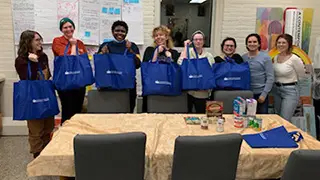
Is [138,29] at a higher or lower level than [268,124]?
higher

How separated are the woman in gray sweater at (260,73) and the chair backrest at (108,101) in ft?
4.67

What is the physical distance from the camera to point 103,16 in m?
3.90

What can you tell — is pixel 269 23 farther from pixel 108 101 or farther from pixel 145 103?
pixel 108 101

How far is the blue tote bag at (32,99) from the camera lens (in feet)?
8.91

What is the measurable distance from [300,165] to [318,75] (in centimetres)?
315

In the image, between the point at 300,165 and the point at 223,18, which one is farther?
the point at 223,18

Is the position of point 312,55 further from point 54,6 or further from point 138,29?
point 54,6

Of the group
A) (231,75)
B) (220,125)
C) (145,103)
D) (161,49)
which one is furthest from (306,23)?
(220,125)

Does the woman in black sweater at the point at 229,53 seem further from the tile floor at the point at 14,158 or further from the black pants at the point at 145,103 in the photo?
the tile floor at the point at 14,158

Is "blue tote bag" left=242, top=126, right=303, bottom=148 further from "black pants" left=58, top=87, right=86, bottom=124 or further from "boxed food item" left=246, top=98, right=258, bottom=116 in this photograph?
"black pants" left=58, top=87, right=86, bottom=124

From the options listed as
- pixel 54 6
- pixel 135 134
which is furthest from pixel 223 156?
pixel 54 6

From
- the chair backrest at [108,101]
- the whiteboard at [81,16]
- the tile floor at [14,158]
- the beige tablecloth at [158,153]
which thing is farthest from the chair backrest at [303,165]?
the whiteboard at [81,16]

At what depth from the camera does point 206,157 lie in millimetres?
1580

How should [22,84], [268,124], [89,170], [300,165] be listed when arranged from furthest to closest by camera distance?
[22,84]
[268,124]
[89,170]
[300,165]
